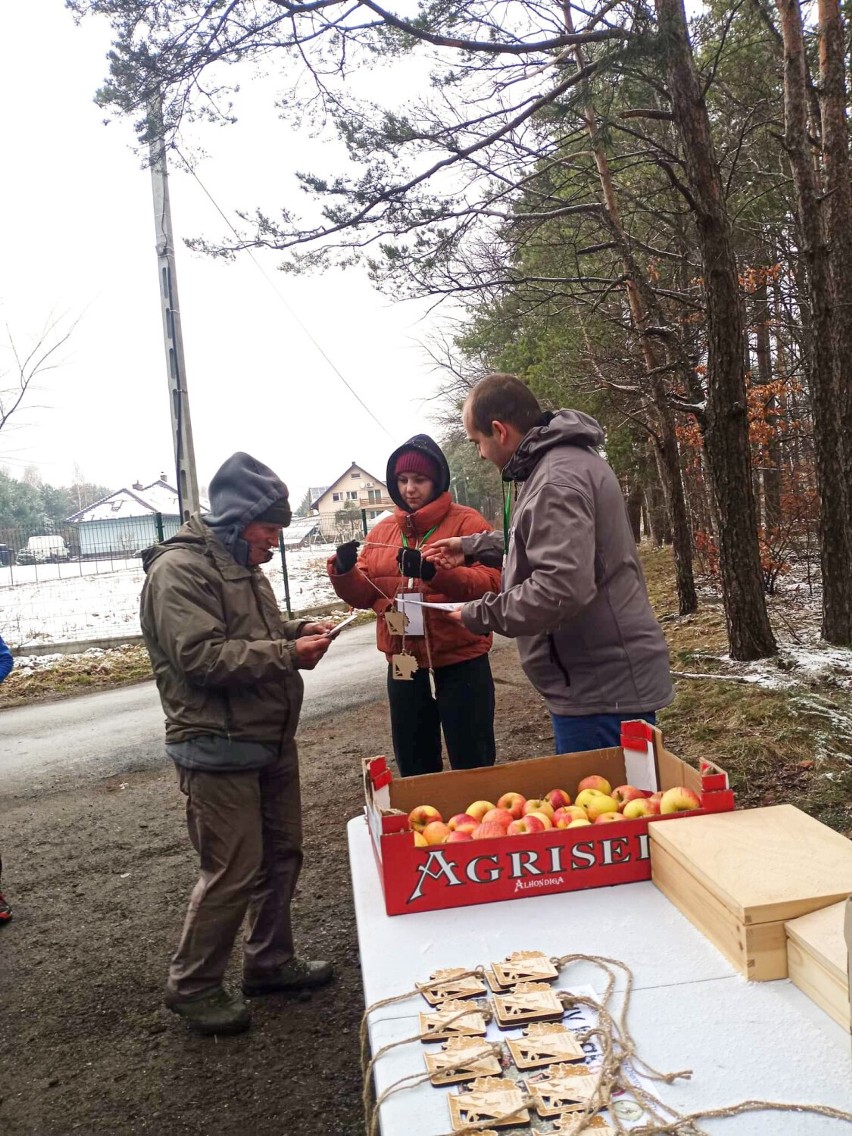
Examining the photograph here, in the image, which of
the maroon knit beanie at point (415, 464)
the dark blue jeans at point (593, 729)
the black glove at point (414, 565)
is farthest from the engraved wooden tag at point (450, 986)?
the maroon knit beanie at point (415, 464)

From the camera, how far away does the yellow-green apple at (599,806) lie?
2133 millimetres

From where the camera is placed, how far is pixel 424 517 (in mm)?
3586

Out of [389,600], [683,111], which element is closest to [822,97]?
[683,111]

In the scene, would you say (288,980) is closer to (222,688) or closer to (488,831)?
(222,688)

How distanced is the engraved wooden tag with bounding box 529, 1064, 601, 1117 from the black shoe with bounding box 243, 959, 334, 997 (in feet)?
Answer: 7.53

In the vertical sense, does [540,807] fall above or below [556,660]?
below

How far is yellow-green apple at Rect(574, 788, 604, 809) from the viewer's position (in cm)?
220

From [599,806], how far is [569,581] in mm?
553

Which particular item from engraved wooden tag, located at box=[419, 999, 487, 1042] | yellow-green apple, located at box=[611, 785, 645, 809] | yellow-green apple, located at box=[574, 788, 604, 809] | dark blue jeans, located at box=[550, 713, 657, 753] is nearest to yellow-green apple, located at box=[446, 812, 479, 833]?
yellow-green apple, located at box=[574, 788, 604, 809]

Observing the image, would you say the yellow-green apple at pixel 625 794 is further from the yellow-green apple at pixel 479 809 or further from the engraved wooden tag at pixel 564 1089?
the engraved wooden tag at pixel 564 1089

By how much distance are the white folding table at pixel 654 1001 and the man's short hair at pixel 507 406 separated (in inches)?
52.9

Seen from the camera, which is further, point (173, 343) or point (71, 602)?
point (71, 602)

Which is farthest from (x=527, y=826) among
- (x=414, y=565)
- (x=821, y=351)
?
(x=821, y=351)

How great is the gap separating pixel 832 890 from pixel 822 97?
8.89 metres
